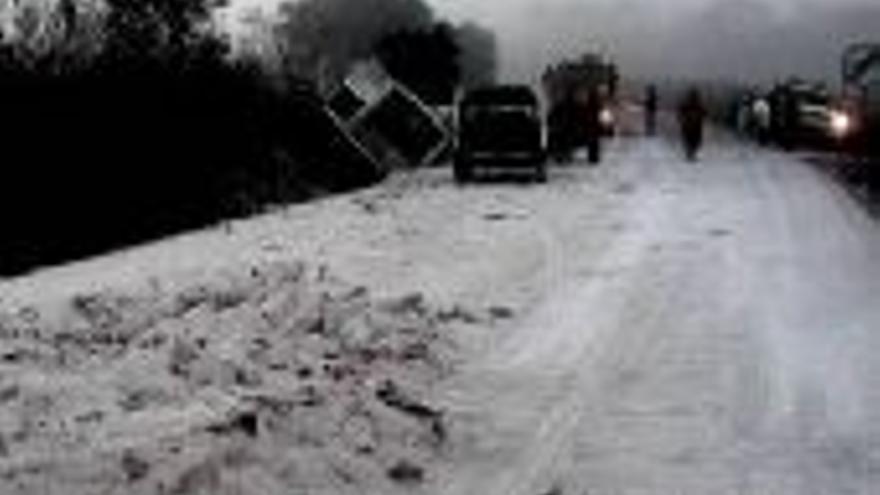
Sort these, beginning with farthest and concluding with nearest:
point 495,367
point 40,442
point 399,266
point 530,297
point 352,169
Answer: point 352,169
point 399,266
point 530,297
point 495,367
point 40,442

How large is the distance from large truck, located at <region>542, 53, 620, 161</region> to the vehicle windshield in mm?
290

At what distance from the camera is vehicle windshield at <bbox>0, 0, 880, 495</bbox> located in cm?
1048

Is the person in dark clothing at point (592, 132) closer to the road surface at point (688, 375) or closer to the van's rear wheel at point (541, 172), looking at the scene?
the van's rear wheel at point (541, 172)

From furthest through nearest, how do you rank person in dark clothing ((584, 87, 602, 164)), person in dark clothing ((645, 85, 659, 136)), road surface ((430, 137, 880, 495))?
1. person in dark clothing ((645, 85, 659, 136))
2. person in dark clothing ((584, 87, 602, 164))
3. road surface ((430, 137, 880, 495))

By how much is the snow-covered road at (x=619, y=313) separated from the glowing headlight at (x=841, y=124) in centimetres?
1741

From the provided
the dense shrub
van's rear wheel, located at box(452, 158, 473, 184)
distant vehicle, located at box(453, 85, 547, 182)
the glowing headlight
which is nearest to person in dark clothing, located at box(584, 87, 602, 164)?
distant vehicle, located at box(453, 85, 547, 182)

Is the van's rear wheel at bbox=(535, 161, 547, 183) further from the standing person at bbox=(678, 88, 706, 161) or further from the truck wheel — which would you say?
the standing person at bbox=(678, 88, 706, 161)

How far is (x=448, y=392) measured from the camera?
1285cm

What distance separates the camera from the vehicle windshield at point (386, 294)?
10.5m

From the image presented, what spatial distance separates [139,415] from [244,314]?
180 inches

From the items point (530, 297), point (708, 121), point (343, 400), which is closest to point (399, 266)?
point (530, 297)

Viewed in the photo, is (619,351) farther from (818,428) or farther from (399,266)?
(399,266)

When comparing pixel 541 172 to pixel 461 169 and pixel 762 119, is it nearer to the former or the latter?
pixel 461 169

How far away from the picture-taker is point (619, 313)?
679 inches
